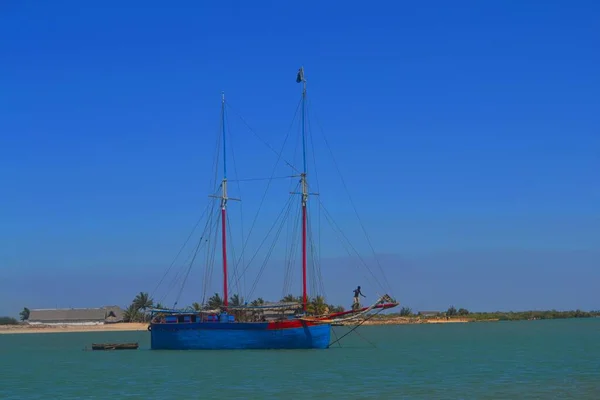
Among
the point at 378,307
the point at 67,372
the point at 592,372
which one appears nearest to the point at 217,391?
the point at 67,372

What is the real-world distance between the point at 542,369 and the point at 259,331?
22.1 meters

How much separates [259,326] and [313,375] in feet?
57.4

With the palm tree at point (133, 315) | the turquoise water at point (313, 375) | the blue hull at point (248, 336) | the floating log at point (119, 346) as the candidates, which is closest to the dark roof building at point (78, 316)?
the palm tree at point (133, 315)

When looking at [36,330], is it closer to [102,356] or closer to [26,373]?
[102,356]

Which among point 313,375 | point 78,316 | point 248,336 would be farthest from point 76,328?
point 313,375

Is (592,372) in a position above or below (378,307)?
below

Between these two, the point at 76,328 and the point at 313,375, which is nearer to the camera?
the point at 313,375

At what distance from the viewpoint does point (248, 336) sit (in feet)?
210

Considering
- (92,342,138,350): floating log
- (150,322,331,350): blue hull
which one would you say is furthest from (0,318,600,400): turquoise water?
(92,342,138,350): floating log

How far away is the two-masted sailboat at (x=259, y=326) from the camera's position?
2494 inches

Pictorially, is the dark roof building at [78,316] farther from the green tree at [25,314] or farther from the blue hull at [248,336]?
the blue hull at [248,336]

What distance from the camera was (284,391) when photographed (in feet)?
131

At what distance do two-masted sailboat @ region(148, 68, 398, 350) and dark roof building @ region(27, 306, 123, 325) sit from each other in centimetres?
9477

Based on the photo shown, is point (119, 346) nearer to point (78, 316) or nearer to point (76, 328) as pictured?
point (76, 328)
